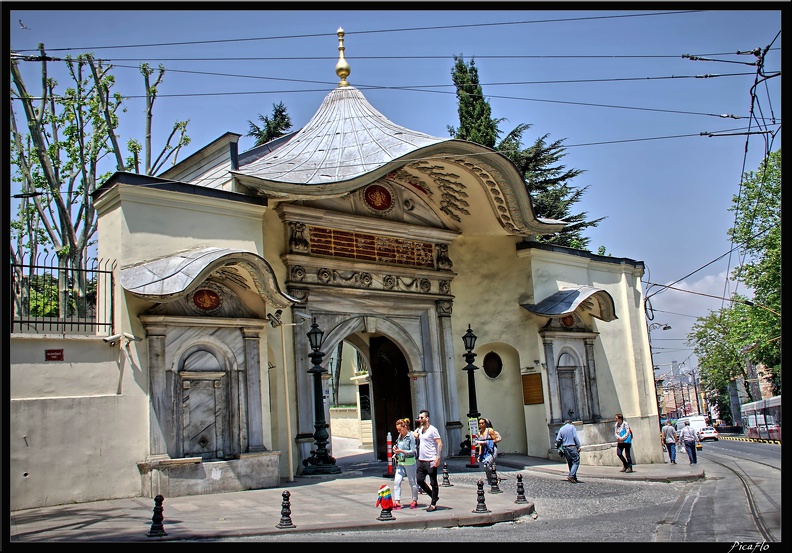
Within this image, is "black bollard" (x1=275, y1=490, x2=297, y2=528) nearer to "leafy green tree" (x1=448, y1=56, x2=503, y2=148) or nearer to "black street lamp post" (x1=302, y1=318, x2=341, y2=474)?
"black street lamp post" (x1=302, y1=318, x2=341, y2=474)

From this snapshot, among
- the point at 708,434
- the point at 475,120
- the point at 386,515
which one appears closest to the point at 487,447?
the point at 386,515

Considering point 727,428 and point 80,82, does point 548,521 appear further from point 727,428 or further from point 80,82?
point 727,428

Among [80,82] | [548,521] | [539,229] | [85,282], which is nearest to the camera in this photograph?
[548,521]

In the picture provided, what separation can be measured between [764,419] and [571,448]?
109ft

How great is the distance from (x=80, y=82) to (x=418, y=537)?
2098 centimetres

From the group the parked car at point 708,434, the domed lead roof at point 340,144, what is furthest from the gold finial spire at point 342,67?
the parked car at point 708,434

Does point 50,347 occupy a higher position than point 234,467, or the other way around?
point 50,347

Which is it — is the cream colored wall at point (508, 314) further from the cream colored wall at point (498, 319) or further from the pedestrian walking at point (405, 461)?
the pedestrian walking at point (405, 461)

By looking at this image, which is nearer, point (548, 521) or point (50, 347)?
point (548, 521)

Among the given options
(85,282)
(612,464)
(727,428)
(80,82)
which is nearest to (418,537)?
(85,282)

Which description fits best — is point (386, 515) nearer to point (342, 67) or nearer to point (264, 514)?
point (264, 514)

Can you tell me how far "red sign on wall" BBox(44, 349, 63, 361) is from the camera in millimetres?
13164

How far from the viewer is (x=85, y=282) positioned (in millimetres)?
14078
